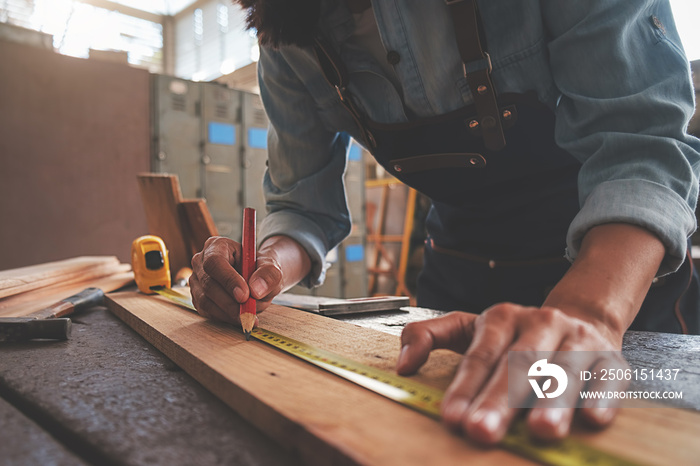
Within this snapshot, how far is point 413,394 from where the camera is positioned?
1.90 feet

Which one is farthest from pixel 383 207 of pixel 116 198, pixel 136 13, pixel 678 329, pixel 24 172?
pixel 678 329

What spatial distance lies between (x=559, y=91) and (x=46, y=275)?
5.75 feet

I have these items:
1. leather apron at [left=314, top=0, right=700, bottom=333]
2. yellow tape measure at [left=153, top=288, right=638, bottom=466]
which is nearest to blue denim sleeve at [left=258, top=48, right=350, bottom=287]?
leather apron at [left=314, top=0, right=700, bottom=333]

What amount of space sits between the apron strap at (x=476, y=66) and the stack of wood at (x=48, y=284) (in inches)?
50.5

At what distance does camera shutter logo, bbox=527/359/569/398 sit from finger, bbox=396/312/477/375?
152 millimetres

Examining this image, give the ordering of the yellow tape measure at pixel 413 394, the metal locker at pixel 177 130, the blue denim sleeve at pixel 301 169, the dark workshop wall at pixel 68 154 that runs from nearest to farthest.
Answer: the yellow tape measure at pixel 413 394
the blue denim sleeve at pixel 301 169
the dark workshop wall at pixel 68 154
the metal locker at pixel 177 130

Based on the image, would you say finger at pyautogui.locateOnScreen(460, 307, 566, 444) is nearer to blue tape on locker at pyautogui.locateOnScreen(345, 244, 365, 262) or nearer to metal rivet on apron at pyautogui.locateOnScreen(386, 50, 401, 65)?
metal rivet on apron at pyautogui.locateOnScreen(386, 50, 401, 65)

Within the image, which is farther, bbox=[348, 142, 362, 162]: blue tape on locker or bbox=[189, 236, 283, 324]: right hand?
bbox=[348, 142, 362, 162]: blue tape on locker

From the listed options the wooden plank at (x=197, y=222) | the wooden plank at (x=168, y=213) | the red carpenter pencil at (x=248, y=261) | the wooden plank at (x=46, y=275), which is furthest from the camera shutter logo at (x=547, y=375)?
the wooden plank at (x=168, y=213)

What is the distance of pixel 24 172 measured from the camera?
395 centimetres

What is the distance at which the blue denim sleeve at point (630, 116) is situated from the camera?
767 mm

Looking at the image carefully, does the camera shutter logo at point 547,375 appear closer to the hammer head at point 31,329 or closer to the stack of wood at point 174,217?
the hammer head at point 31,329

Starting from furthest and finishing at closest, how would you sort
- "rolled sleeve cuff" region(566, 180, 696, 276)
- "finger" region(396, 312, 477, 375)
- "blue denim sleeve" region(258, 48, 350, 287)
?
"blue denim sleeve" region(258, 48, 350, 287), "rolled sleeve cuff" region(566, 180, 696, 276), "finger" region(396, 312, 477, 375)

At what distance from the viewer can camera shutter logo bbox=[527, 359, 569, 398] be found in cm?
50
